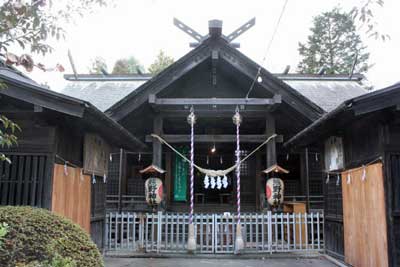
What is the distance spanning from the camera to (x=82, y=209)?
8680 mm

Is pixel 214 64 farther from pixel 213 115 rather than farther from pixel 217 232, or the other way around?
pixel 217 232

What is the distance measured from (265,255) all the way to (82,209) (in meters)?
4.72

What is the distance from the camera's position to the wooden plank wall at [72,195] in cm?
716

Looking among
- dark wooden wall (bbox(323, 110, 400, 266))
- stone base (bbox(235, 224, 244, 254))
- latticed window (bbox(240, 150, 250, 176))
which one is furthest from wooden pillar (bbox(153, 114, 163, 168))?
dark wooden wall (bbox(323, 110, 400, 266))

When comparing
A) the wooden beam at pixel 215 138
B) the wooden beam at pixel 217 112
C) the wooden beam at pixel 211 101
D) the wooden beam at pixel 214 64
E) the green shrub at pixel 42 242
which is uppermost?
the wooden beam at pixel 214 64

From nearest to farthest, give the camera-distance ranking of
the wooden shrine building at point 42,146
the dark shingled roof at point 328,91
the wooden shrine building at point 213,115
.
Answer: the wooden shrine building at point 42,146
the wooden shrine building at point 213,115
the dark shingled roof at point 328,91

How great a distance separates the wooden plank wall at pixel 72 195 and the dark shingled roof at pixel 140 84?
587 centimetres

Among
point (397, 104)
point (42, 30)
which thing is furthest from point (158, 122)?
point (42, 30)

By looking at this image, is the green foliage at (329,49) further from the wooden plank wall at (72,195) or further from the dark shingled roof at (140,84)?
the wooden plank wall at (72,195)

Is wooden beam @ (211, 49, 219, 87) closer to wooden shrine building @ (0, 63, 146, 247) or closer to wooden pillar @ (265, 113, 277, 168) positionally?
wooden pillar @ (265, 113, 277, 168)

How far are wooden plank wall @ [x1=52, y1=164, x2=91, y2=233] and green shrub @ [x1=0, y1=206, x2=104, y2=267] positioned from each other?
6.49 ft

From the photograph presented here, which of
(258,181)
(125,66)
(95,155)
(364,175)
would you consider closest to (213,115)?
(258,181)

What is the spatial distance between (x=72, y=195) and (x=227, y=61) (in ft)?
18.9

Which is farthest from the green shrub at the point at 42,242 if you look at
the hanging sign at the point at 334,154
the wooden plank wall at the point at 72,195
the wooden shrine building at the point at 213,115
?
the wooden shrine building at the point at 213,115
